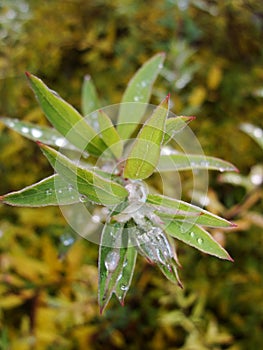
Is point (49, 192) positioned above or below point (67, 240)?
above

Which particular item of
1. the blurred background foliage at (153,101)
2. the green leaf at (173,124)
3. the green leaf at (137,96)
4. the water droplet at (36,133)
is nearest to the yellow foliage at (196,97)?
the blurred background foliage at (153,101)

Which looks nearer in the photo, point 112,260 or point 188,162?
point 112,260

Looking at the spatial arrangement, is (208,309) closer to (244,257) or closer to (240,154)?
(244,257)

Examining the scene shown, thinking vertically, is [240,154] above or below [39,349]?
above

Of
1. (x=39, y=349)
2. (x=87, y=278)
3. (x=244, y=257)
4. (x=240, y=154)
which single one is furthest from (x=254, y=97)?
(x=39, y=349)

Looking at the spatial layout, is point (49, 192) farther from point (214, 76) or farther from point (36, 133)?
point (214, 76)

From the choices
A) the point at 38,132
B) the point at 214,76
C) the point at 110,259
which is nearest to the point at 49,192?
the point at 110,259

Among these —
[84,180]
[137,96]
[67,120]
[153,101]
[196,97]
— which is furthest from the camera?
[153,101]
